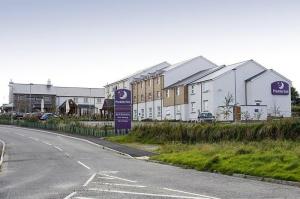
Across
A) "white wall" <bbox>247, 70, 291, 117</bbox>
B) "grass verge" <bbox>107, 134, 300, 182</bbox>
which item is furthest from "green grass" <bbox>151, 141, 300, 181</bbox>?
"white wall" <bbox>247, 70, 291, 117</bbox>

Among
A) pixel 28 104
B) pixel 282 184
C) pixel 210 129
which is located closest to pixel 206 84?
pixel 210 129

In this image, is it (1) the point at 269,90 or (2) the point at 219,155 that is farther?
(1) the point at 269,90

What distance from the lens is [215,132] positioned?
34781mm

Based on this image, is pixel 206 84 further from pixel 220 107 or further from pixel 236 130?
pixel 236 130

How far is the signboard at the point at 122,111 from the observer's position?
47.6 m

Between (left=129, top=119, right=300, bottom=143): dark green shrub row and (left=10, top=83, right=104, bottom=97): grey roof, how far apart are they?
300 feet

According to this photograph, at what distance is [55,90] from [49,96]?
2.97m

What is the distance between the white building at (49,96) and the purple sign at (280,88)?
6604 centimetres

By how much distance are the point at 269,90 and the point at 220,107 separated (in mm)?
9047

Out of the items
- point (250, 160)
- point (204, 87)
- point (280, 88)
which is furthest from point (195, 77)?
point (250, 160)

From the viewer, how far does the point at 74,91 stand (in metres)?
139

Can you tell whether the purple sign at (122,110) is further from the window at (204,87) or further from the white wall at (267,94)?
the white wall at (267,94)

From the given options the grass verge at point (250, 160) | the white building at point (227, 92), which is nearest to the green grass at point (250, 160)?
the grass verge at point (250, 160)

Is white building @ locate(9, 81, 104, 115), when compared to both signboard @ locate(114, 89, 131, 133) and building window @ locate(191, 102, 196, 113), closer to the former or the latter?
building window @ locate(191, 102, 196, 113)
